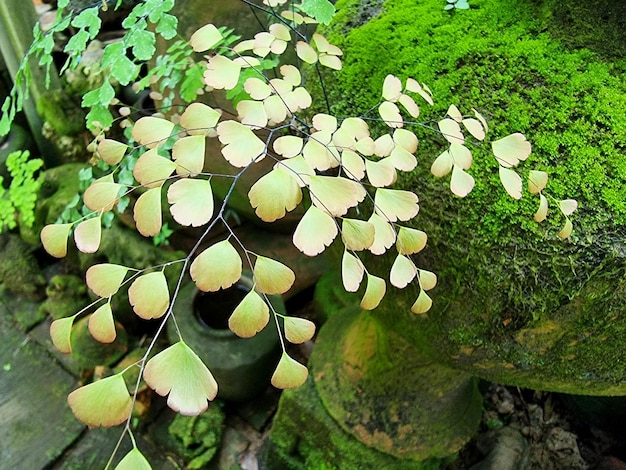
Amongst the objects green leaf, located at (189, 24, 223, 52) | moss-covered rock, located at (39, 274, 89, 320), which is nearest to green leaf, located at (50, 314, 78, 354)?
green leaf, located at (189, 24, 223, 52)

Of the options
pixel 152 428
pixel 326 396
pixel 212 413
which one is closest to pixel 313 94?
pixel 326 396

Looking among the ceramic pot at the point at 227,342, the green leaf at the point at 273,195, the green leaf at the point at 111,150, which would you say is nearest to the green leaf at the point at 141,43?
the green leaf at the point at 111,150

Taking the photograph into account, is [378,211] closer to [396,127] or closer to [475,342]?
[396,127]

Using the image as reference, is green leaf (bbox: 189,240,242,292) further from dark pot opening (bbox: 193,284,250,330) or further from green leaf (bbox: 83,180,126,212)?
dark pot opening (bbox: 193,284,250,330)

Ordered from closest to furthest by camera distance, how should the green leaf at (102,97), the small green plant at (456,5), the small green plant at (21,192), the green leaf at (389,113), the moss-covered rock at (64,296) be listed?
the green leaf at (389,113) → the small green plant at (456,5) → the green leaf at (102,97) → the small green plant at (21,192) → the moss-covered rock at (64,296)

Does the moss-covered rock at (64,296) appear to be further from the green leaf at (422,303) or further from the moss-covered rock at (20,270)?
the green leaf at (422,303)

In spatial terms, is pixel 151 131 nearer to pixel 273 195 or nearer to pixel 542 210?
pixel 273 195
